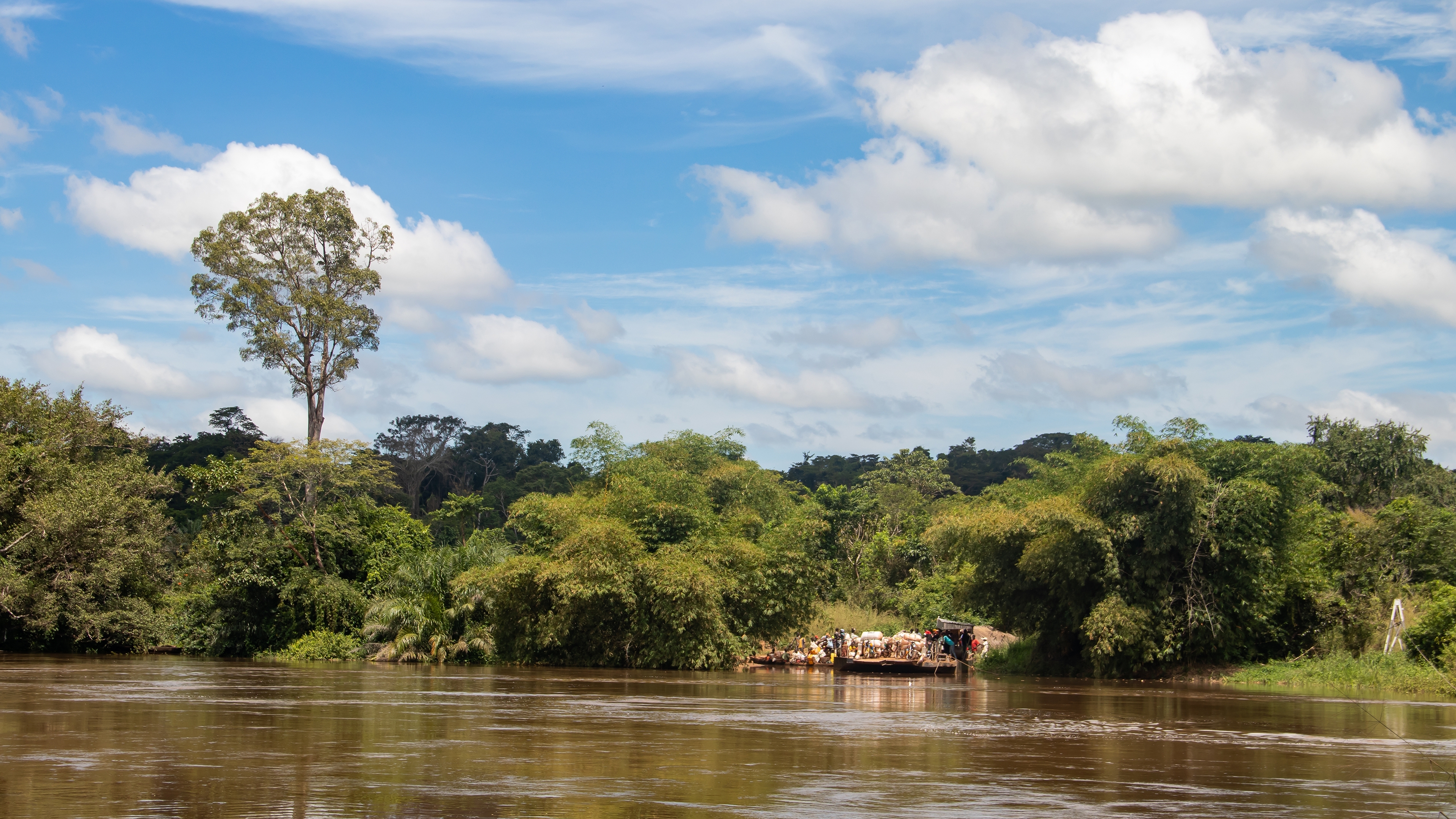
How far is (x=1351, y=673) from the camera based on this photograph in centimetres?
2578

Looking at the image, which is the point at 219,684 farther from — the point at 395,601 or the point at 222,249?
the point at 222,249

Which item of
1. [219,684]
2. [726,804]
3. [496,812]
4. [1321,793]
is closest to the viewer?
[496,812]

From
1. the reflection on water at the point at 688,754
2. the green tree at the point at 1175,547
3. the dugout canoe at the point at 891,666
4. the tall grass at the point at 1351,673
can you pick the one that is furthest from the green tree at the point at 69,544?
the tall grass at the point at 1351,673

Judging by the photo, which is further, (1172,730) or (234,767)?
(1172,730)

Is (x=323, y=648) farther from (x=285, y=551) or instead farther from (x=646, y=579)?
(x=646, y=579)

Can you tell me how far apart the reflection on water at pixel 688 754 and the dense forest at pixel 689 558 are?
682cm

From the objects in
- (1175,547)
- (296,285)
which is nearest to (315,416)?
(296,285)

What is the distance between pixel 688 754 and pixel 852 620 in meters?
29.6

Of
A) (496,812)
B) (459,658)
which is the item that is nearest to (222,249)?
(459,658)

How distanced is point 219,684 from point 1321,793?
746 inches

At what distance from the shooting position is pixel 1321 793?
9.25 metres

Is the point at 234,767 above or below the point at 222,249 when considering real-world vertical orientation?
below

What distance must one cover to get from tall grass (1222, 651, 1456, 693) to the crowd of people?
8.23 metres

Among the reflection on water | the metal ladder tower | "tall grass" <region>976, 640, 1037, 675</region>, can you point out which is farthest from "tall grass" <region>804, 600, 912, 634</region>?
the reflection on water
